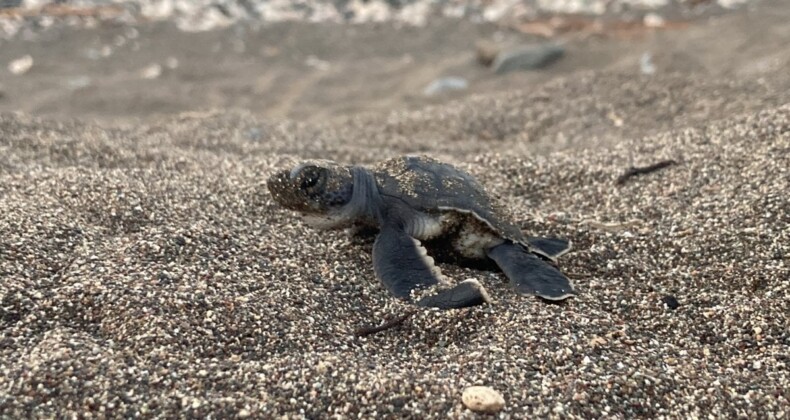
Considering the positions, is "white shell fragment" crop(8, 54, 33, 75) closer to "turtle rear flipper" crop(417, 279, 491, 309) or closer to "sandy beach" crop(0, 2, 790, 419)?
"sandy beach" crop(0, 2, 790, 419)

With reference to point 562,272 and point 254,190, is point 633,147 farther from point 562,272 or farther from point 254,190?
point 254,190

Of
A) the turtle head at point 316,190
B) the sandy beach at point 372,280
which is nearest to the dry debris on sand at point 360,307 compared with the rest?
the sandy beach at point 372,280

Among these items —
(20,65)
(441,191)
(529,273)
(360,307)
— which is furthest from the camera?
(20,65)

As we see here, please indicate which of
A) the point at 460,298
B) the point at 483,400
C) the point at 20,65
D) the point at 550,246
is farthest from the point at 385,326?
the point at 20,65

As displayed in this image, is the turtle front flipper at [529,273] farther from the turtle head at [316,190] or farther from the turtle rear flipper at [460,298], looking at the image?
the turtle head at [316,190]

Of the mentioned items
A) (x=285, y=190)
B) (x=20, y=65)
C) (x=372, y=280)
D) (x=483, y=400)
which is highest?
(x=285, y=190)

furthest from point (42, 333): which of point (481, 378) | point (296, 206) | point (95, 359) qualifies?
point (481, 378)

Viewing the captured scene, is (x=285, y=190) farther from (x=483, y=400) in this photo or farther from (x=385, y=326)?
(x=483, y=400)
